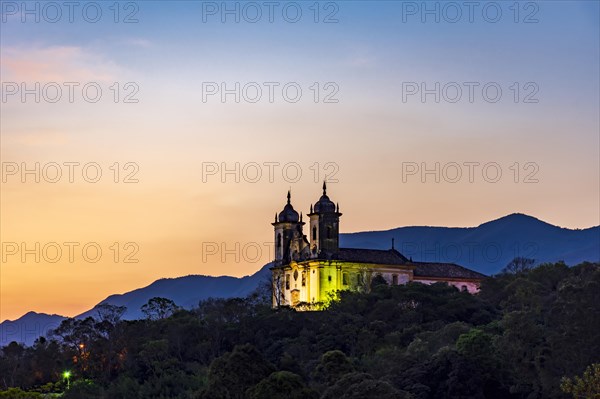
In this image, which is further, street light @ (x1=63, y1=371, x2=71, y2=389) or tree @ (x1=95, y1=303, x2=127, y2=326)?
tree @ (x1=95, y1=303, x2=127, y2=326)

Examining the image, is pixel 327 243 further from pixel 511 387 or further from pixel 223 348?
pixel 511 387


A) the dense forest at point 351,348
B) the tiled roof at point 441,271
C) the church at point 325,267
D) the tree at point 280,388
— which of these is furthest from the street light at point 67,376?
the tiled roof at point 441,271

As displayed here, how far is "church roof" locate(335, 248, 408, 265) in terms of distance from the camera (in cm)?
11919

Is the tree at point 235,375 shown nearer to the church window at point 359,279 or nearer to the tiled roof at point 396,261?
the church window at point 359,279

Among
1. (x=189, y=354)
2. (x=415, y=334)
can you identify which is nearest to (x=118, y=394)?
(x=189, y=354)

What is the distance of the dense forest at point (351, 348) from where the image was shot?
172ft

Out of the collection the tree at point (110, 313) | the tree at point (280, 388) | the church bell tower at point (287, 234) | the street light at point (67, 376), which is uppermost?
the church bell tower at point (287, 234)

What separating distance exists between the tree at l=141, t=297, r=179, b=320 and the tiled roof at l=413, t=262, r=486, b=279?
2738 cm

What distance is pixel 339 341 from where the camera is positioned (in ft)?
296

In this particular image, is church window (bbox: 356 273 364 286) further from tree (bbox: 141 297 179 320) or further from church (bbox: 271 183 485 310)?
tree (bbox: 141 297 179 320)

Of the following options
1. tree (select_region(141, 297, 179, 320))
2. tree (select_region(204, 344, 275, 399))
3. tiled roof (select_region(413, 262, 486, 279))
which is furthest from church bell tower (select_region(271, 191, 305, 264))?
tree (select_region(204, 344, 275, 399))

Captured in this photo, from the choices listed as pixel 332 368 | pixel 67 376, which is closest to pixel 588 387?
pixel 332 368

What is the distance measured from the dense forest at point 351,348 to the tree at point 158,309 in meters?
0.15

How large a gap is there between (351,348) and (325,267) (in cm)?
2909
